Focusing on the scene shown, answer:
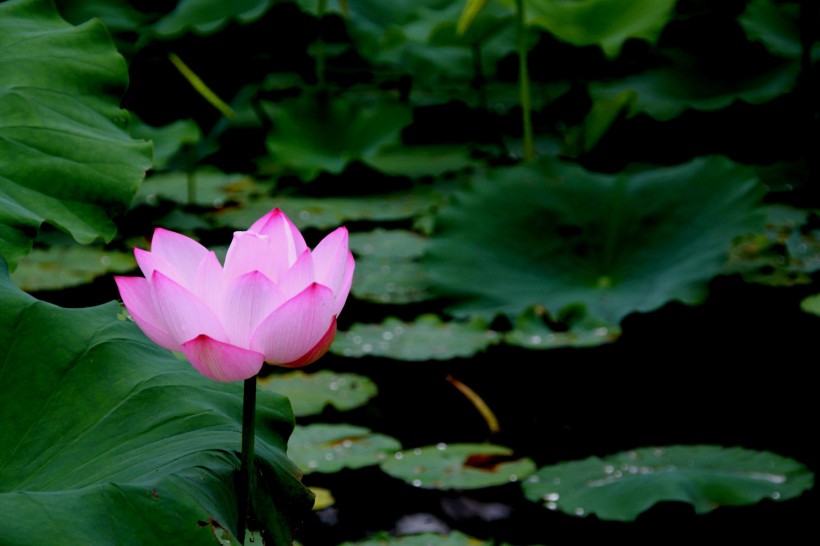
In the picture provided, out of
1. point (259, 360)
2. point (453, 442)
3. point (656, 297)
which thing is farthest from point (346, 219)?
point (259, 360)

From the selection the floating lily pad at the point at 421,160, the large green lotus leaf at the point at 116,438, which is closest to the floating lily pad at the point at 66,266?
the floating lily pad at the point at 421,160

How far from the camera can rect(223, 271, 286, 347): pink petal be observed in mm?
712

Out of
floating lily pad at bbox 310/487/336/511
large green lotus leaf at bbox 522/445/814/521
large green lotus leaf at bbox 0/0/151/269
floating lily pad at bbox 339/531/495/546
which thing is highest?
large green lotus leaf at bbox 0/0/151/269

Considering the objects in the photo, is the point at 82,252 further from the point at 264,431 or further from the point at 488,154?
the point at 264,431

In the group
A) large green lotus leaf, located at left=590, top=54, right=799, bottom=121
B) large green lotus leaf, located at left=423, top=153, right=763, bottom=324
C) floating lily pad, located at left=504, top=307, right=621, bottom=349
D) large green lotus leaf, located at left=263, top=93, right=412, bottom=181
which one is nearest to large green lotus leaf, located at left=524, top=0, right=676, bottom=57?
large green lotus leaf, located at left=590, top=54, right=799, bottom=121

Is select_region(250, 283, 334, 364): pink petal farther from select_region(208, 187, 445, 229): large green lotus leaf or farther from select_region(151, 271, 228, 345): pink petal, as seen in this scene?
select_region(208, 187, 445, 229): large green lotus leaf

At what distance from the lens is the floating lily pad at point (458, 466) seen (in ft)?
4.90

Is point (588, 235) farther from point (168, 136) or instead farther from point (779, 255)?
point (168, 136)

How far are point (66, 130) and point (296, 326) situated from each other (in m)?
0.73

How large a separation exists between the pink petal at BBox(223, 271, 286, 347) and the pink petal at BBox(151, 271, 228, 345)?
0.03 feet

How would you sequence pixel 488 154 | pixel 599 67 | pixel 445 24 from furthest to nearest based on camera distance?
pixel 599 67 < pixel 488 154 < pixel 445 24

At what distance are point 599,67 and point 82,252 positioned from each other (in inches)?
78.4

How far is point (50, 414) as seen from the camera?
87 centimetres

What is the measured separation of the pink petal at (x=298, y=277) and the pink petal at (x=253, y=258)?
1 centimetres
